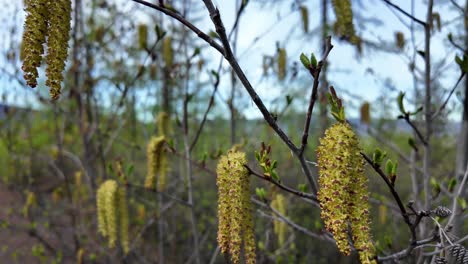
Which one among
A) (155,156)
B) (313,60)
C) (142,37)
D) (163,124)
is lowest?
(155,156)

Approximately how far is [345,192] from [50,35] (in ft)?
2.81

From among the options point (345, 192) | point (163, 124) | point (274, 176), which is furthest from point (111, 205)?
point (345, 192)

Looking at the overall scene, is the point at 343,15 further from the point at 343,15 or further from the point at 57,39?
the point at 57,39

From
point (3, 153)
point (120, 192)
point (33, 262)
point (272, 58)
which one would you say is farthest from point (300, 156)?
point (3, 153)

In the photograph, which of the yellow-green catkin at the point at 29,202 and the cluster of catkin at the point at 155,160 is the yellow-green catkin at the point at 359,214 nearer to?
the cluster of catkin at the point at 155,160

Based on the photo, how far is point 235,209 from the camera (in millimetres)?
1328

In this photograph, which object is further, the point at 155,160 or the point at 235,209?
the point at 155,160

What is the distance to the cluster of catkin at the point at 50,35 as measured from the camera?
3.80 feet

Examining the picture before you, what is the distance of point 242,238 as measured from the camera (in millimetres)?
1409

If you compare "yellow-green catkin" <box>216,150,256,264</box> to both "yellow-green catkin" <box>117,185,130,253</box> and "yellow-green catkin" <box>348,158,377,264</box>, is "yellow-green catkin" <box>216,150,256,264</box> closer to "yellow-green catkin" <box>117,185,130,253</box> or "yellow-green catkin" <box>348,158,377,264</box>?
"yellow-green catkin" <box>348,158,377,264</box>

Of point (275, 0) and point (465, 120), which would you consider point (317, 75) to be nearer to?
point (465, 120)

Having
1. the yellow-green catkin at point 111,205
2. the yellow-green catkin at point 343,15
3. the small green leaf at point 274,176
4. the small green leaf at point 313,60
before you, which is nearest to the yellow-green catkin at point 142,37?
the yellow-green catkin at point 111,205

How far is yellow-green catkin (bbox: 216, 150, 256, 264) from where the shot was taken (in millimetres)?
1335

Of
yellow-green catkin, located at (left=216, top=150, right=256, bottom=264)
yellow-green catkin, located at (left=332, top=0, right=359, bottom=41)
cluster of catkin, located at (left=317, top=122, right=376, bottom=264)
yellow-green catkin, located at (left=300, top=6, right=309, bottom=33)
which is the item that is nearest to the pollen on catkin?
yellow-green catkin, located at (left=332, top=0, right=359, bottom=41)
